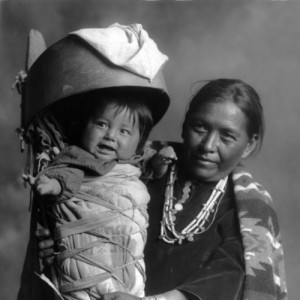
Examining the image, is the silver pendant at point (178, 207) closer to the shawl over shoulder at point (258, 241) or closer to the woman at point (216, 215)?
the woman at point (216, 215)

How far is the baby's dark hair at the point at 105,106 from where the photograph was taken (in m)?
1.59

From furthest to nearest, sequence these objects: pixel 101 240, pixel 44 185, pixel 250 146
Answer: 1. pixel 250 146
2. pixel 101 240
3. pixel 44 185

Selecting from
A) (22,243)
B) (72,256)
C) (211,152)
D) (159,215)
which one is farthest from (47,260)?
(22,243)

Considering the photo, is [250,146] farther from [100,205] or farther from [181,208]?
[100,205]

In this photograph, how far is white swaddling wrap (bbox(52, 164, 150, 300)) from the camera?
1.46 meters

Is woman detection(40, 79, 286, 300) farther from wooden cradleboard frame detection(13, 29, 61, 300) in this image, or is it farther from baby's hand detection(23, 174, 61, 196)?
baby's hand detection(23, 174, 61, 196)

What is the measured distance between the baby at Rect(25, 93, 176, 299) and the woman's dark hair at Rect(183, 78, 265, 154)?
242mm

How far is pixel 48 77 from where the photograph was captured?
63.1 inches

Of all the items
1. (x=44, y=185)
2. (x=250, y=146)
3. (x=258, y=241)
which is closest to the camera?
(x=44, y=185)

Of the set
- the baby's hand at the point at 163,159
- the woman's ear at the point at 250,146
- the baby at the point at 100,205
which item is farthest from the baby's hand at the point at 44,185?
the woman's ear at the point at 250,146

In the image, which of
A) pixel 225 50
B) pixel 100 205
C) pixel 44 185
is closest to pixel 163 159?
pixel 100 205

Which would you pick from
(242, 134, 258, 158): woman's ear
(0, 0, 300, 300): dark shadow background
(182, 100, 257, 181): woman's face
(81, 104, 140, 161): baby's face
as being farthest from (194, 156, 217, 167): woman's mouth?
(0, 0, 300, 300): dark shadow background

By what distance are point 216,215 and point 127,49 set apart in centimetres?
50

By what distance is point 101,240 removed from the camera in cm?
148
